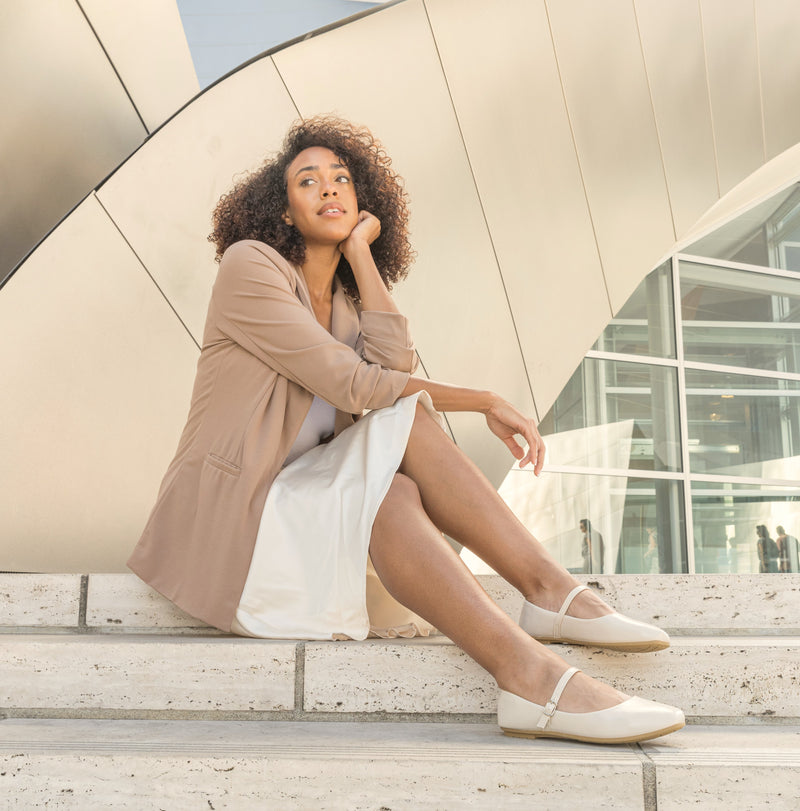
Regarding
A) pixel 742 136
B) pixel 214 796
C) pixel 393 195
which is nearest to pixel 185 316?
pixel 393 195

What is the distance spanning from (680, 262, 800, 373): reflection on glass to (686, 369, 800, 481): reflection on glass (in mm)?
A: 279

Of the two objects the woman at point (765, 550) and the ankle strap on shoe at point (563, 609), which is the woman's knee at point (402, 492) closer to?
the ankle strap on shoe at point (563, 609)

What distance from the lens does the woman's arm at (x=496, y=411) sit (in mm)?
2170

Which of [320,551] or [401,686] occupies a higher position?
[320,551]

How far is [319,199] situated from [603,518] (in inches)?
288

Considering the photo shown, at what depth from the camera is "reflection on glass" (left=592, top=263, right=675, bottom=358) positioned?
976 cm

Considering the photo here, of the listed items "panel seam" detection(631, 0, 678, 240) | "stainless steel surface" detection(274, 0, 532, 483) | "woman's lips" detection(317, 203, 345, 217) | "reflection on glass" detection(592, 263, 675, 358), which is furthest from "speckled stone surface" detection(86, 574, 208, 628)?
"reflection on glass" detection(592, 263, 675, 358)

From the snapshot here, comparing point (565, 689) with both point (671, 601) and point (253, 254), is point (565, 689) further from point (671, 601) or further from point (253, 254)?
point (253, 254)

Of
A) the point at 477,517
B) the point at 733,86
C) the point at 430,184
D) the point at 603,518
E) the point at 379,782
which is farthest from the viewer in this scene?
the point at 603,518

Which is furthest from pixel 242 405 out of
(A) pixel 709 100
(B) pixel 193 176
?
(A) pixel 709 100

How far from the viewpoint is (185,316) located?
159 inches

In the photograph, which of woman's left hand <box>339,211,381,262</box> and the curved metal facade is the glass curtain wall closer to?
the curved metal facade

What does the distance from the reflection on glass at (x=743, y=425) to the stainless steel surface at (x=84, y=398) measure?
7.61 metres

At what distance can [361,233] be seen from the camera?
8.26 ft
